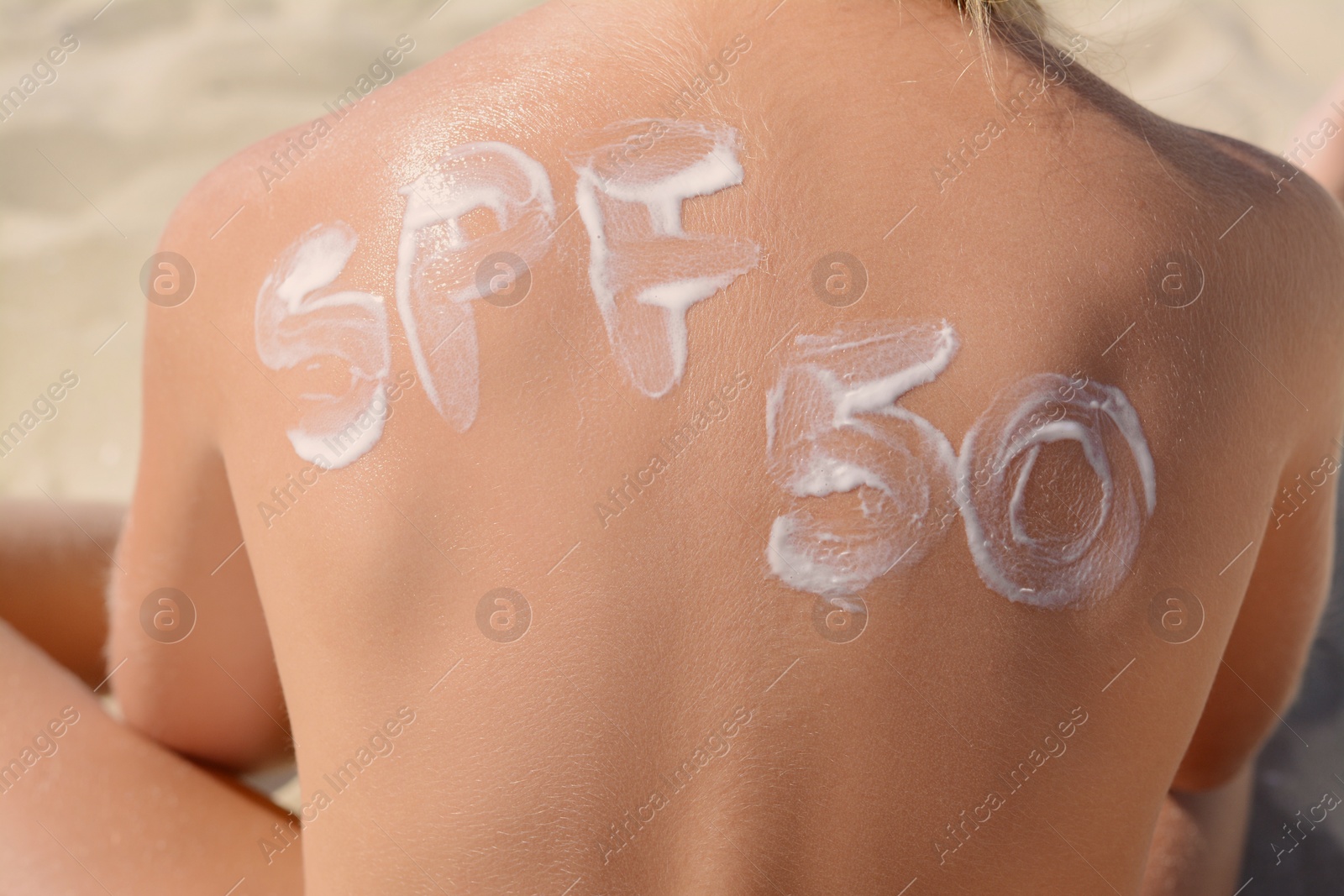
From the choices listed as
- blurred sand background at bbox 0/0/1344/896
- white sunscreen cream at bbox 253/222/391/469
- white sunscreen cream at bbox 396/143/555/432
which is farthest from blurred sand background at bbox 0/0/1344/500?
white sunscreen cream at bbox 396/143/555/432

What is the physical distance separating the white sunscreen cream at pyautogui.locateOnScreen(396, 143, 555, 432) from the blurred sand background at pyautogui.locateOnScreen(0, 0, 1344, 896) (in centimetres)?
165

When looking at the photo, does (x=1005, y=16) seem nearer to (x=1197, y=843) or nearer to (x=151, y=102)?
(x=1197, y=843)

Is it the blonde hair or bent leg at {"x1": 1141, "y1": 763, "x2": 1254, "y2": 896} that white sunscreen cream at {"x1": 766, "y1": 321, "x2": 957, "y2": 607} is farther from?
bent leg at {"x1": 1141, "y1": 763, "x2": 1254, "y2": 896}

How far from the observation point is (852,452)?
0.86 m

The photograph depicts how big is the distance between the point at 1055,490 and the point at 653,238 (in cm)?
38

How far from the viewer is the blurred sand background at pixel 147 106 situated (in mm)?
2379

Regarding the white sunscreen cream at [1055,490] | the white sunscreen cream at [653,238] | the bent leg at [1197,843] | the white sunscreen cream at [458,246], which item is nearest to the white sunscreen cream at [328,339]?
the white sunscreen cream at [458,246]

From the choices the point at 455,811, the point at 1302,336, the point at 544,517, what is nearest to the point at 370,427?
the point at 544,517

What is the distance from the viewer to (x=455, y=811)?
93cm

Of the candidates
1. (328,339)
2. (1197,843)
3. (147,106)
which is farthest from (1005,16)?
(147,106)

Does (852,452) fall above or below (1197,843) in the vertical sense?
above

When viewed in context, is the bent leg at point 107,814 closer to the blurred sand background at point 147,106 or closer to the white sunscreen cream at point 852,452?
the white sunscreen cream at point 852,452

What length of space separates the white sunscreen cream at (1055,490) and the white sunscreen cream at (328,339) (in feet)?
1.57

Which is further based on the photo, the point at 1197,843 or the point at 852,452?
the point at 1197,843
